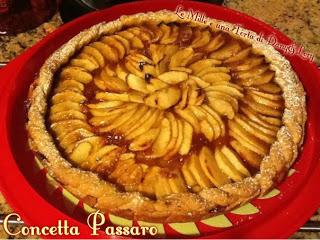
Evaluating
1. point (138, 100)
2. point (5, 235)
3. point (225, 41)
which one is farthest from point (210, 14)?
point (5, 235)

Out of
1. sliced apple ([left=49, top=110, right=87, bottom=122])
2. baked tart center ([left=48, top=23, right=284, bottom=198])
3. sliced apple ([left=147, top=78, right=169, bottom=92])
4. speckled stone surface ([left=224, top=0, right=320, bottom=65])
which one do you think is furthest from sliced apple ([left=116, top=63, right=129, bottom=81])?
speckled stone surface ([left=224, top=0, right=320, bottom=65])

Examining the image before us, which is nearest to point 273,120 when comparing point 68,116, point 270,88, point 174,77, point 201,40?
point 270,88

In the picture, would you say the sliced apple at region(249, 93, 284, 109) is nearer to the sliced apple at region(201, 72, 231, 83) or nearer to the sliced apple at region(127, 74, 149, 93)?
the sliced apple at region(201, 72, 231, 83)

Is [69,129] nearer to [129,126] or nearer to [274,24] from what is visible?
[129,126]

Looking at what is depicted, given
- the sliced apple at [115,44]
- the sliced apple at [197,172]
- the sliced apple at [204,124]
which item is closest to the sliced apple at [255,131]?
the sliced apple at [204,124]

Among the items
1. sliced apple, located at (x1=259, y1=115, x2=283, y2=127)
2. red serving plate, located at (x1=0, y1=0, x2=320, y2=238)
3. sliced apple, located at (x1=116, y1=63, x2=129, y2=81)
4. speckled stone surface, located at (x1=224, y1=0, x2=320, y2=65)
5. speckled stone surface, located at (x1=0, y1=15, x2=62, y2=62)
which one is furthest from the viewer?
speckled stone surface, located at (x1=224, y1=0, x2=320, y2=65)

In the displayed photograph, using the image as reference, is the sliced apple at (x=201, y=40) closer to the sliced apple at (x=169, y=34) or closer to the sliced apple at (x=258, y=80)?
the sliced apple at (x=169, y=34)

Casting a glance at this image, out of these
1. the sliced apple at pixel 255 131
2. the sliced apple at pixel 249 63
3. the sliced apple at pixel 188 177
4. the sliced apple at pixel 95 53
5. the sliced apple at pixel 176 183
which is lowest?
the sliced apple at pixel 176 183
